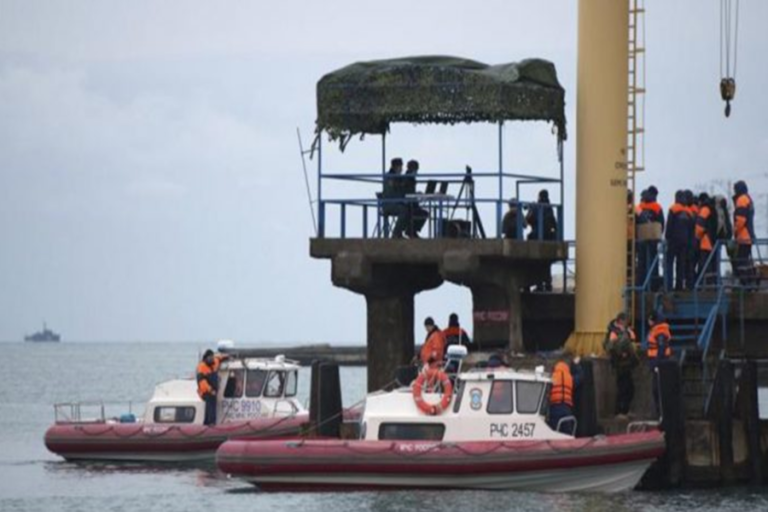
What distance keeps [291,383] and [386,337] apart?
5808 mm

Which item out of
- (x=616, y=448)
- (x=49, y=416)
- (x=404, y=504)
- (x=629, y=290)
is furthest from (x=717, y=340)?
(x=49, y=416)

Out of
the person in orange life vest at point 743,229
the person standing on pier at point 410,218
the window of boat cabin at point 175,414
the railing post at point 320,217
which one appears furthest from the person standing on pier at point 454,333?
the window of boat cabin at point 175,414

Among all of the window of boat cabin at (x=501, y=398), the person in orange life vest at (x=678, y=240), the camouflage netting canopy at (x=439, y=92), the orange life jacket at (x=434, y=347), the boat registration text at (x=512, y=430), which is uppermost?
the camouflage netting canopy at (x=439, y=92)

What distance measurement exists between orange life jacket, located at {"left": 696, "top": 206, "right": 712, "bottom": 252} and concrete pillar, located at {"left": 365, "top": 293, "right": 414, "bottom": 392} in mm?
5273

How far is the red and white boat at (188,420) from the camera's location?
46.6 meters

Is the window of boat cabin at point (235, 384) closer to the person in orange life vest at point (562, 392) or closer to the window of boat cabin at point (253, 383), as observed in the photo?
the window of boat cabin at point (253, 383)

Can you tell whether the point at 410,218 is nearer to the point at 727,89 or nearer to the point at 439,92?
the point at 439,92

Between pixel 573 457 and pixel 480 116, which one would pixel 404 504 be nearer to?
pixel 573 457

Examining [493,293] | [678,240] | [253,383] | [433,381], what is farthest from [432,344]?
[253,383]

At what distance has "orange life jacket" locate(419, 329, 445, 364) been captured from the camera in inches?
1606

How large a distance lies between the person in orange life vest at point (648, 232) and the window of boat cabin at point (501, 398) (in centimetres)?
527

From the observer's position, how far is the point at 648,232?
41.9 m

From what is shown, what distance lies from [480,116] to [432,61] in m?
1.38

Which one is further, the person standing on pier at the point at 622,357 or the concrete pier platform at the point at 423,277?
the concrete pier platform at the point at 423,277
